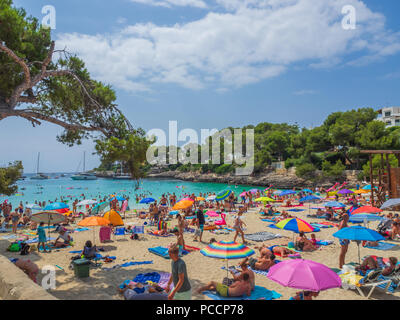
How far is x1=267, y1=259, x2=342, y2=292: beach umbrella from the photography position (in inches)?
175

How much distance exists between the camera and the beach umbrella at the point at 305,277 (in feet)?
14.5

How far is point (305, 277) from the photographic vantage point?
4.53m

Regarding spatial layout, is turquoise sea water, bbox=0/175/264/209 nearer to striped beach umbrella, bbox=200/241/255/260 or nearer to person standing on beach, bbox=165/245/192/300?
striped beach umbrella, bbox=200/241/255/260

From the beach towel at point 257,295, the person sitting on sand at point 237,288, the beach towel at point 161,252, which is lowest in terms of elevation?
the beach towel at point 161,252

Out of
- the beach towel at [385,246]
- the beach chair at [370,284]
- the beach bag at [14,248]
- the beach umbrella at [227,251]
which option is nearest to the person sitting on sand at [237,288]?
the beach umbrella at [227,251]

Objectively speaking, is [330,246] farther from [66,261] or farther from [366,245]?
[66,261]

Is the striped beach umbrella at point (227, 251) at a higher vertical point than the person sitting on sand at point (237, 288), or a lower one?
higher

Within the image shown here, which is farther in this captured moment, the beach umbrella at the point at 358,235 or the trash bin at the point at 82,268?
the trash bin at the point at 82,268

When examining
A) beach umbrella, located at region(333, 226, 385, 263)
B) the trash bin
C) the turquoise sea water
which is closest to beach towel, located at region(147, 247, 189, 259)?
the trash bin

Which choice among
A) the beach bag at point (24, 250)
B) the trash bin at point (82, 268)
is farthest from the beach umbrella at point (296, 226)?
the beach bag at point (24, 250)

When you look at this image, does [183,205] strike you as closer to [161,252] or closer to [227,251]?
[161,252]

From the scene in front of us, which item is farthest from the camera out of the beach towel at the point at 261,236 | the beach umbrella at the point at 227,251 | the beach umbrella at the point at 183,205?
the beach umbrella at the point at 183,205

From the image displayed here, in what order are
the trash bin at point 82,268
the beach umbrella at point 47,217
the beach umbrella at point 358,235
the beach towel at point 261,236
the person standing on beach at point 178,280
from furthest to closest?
1. the beach towel at point 261,236
2. the beach umbrella at point 47,217
3. the trash bin at point 82,268
4. the beach umbrella at point 358,235
5. the person standing on beach at point 178,280

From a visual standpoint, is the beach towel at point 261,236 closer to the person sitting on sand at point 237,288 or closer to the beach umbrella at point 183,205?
the beach umbrella at point 183,205
